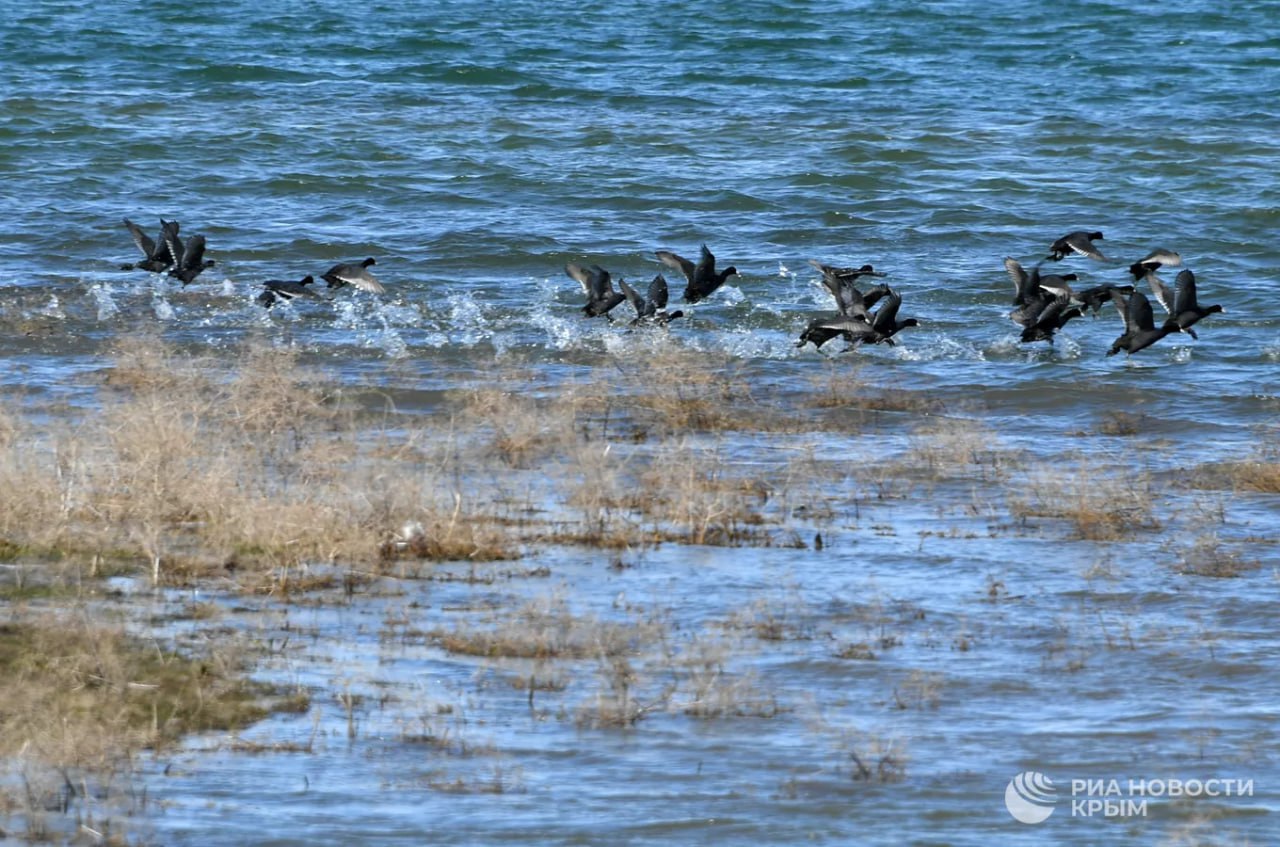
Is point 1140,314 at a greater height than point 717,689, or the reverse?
point 717,689

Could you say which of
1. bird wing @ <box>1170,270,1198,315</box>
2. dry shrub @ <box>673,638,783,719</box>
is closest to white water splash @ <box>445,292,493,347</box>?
bird wing @ <box>1170,270,1198,315</box>

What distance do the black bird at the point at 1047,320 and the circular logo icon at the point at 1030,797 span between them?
8.26 meters

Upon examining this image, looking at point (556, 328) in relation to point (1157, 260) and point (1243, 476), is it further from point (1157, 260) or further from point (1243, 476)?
point (1243, 476)

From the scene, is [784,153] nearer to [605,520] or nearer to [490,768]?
[605,520]

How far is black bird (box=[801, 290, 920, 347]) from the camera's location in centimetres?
1373

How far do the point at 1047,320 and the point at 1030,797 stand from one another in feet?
27.8

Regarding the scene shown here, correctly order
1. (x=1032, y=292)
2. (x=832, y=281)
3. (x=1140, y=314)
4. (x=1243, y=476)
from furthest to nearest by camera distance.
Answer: (x=1032, y=292), (x=832, y=281), (x=1140, y=314), (x=1243, y=476)

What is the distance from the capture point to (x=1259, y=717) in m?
6.77

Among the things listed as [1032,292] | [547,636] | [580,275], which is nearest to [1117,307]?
[1032,292]

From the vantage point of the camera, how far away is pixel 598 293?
1491 centimetres

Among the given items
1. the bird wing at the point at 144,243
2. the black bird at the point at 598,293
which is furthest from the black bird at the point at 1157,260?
the bird wing at the point at 144,243

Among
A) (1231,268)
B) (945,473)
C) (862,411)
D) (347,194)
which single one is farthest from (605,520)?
(347,194)

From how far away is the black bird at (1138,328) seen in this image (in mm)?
13734

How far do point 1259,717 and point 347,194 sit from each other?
1598 centimetres
